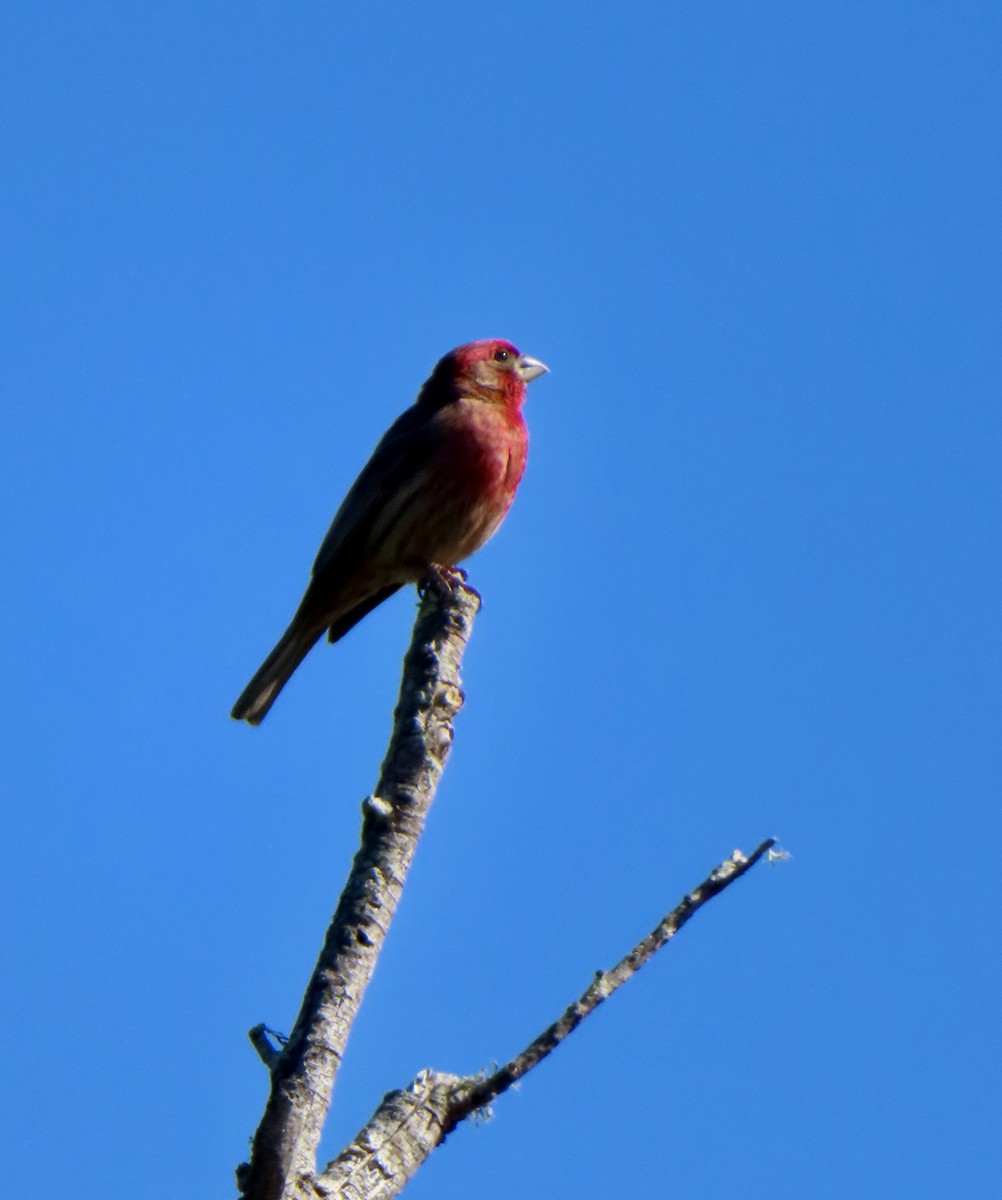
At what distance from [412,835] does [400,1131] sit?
86 centimetres

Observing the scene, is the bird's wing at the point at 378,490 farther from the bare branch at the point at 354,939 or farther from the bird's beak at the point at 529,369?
the bare branch at the point at 354,939

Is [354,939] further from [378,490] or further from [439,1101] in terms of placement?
[378,490]

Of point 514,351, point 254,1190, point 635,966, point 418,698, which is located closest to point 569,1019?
point 635,966

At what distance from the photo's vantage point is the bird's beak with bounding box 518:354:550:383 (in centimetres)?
1073

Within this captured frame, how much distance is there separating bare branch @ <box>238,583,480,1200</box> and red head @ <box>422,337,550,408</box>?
4.50 meters

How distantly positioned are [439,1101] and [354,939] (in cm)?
52

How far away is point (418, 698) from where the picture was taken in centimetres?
579

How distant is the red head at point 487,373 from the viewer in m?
10.4

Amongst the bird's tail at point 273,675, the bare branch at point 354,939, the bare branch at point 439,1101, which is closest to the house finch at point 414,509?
the bird's tail at point 273,675

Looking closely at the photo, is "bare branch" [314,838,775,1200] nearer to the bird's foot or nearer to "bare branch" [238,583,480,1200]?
"bare branch" [238,583,480,1200]

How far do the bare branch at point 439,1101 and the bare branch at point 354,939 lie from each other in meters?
0.21

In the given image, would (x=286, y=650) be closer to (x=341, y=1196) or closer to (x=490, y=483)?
(x=490, y=483)

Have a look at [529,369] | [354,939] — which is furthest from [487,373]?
[354,939]

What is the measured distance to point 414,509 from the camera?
9664 millimetres
